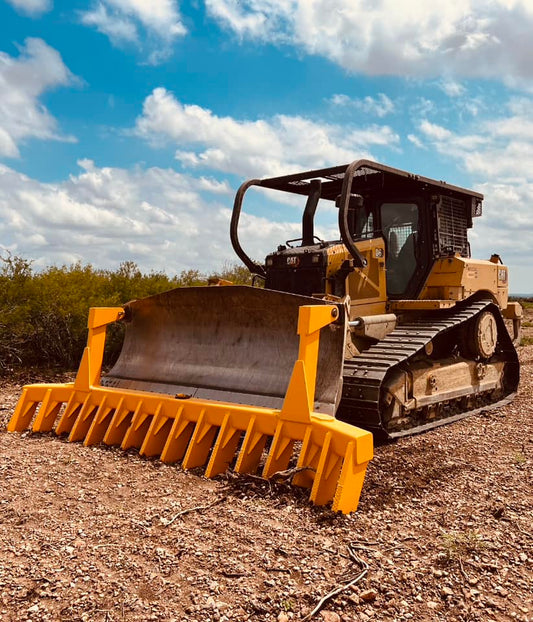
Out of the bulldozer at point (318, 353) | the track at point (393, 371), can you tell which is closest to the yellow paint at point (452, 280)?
the bulldozer at point (318, 353)

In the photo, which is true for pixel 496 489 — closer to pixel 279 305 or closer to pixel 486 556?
pixel 486 556

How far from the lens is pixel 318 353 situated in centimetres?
474

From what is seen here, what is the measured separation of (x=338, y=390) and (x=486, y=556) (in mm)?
1542

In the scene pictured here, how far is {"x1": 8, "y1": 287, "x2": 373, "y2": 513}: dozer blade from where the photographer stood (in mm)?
4078

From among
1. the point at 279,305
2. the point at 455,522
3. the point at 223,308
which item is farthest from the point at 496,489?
the point at 223,308

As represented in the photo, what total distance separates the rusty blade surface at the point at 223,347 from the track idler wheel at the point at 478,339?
3168mm

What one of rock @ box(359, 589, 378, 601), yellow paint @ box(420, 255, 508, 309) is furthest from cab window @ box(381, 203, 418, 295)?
rock @ box(359, 589, 378, 601)

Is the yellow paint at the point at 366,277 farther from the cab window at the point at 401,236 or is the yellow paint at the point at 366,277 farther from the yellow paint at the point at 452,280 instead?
the yellow paint at the point at 452,280

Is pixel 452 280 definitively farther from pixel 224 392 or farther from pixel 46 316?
pixel 46 316

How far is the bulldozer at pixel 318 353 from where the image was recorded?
4305mm

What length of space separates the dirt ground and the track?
551 mm

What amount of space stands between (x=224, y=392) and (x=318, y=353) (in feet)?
2.78

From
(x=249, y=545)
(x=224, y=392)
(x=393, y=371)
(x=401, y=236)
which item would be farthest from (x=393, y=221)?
(x=249, y=545)

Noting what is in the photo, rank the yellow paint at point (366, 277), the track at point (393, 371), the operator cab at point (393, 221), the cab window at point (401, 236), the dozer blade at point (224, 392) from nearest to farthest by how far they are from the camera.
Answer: the dozer blade at point (224, 392) < the track at point (393, 371) < the yellow paint at point (366, 277) < the operator cab at point (393, 221) < the cab window at point (401, 236)
